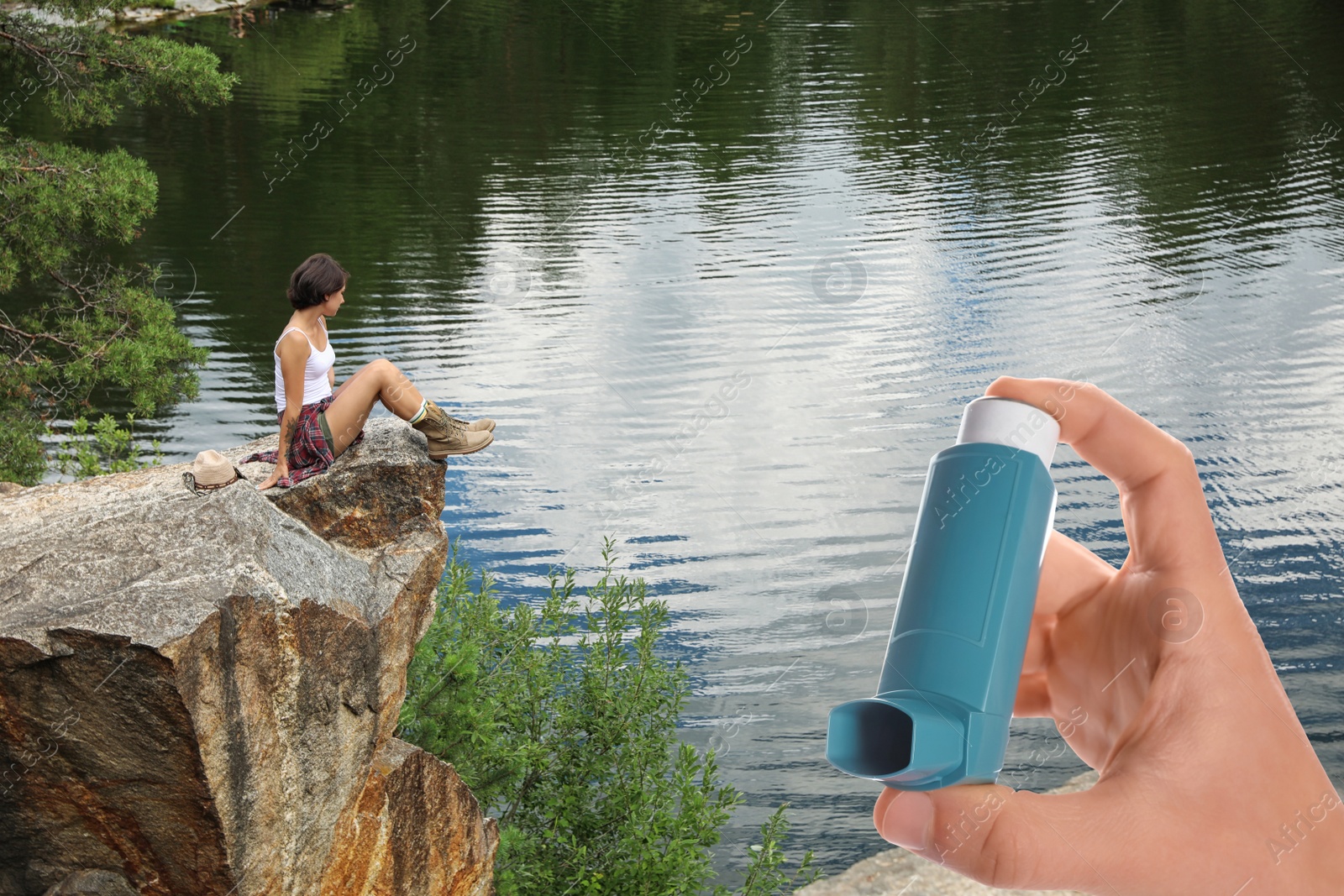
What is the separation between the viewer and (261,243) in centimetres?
1862

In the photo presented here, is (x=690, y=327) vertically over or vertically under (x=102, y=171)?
under

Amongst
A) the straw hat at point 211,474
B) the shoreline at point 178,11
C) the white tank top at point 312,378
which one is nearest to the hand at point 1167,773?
the straw hat at point 211,474

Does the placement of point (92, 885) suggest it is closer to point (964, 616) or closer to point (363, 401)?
point (363, 401)

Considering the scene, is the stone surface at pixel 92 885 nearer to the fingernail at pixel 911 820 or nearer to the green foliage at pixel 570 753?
the green foliage at pixel 570 753

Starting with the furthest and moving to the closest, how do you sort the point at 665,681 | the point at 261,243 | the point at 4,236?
1. the point at 261,243
2. the point at 4,236
3. the point at 665,681

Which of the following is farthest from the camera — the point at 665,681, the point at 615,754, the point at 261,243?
the point at 261,243

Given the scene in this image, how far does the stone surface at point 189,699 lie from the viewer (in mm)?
3189

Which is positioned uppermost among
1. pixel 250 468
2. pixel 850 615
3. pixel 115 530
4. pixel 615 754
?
pixel 115 530

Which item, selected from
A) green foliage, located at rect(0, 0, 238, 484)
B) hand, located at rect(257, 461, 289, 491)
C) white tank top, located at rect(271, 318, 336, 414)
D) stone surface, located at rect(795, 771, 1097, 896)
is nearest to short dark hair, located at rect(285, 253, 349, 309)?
white tank top, located at rect(271, 318, 336, 414)

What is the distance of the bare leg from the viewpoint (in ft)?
17.6

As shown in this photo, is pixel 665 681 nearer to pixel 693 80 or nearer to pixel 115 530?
pixel 115 530

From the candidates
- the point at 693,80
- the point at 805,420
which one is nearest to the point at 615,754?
the point at 805,420

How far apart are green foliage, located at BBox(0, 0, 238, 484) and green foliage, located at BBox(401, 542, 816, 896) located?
12.3 feet

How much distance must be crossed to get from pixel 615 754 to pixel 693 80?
27591 millimetres
